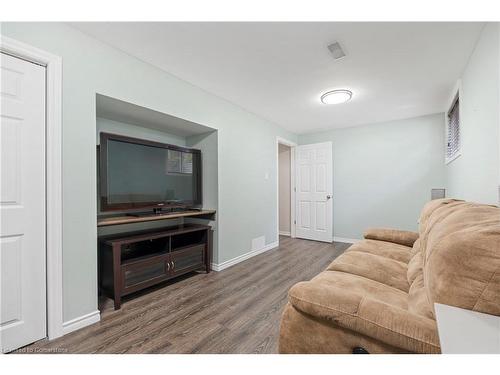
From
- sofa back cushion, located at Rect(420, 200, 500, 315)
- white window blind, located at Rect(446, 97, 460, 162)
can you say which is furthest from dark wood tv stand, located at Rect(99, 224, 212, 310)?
white window blind, located at Rect(446, 97, 460, 162)

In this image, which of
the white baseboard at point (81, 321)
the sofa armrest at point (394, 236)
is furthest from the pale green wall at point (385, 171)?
the white baseboard at point (81, 321)

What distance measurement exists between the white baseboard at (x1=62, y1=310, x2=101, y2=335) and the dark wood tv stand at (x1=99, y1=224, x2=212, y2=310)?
0.62ft

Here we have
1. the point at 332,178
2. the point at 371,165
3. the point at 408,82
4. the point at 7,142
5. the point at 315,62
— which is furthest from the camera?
the point at 332,178

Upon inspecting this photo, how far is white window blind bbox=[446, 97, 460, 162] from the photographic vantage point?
278 centimetres

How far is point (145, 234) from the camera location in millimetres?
2301

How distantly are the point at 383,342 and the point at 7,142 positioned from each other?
233 centimetres

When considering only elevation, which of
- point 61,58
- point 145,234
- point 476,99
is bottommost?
point 145,234

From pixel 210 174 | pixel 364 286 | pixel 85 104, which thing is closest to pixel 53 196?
pixel 85 104

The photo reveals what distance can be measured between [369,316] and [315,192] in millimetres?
3902

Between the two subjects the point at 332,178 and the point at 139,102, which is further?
the point at 332,178

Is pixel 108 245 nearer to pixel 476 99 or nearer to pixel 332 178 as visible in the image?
pixel 476 99

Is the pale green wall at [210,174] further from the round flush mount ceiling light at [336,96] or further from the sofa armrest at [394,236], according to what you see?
the sofa armrest at [394,236]
